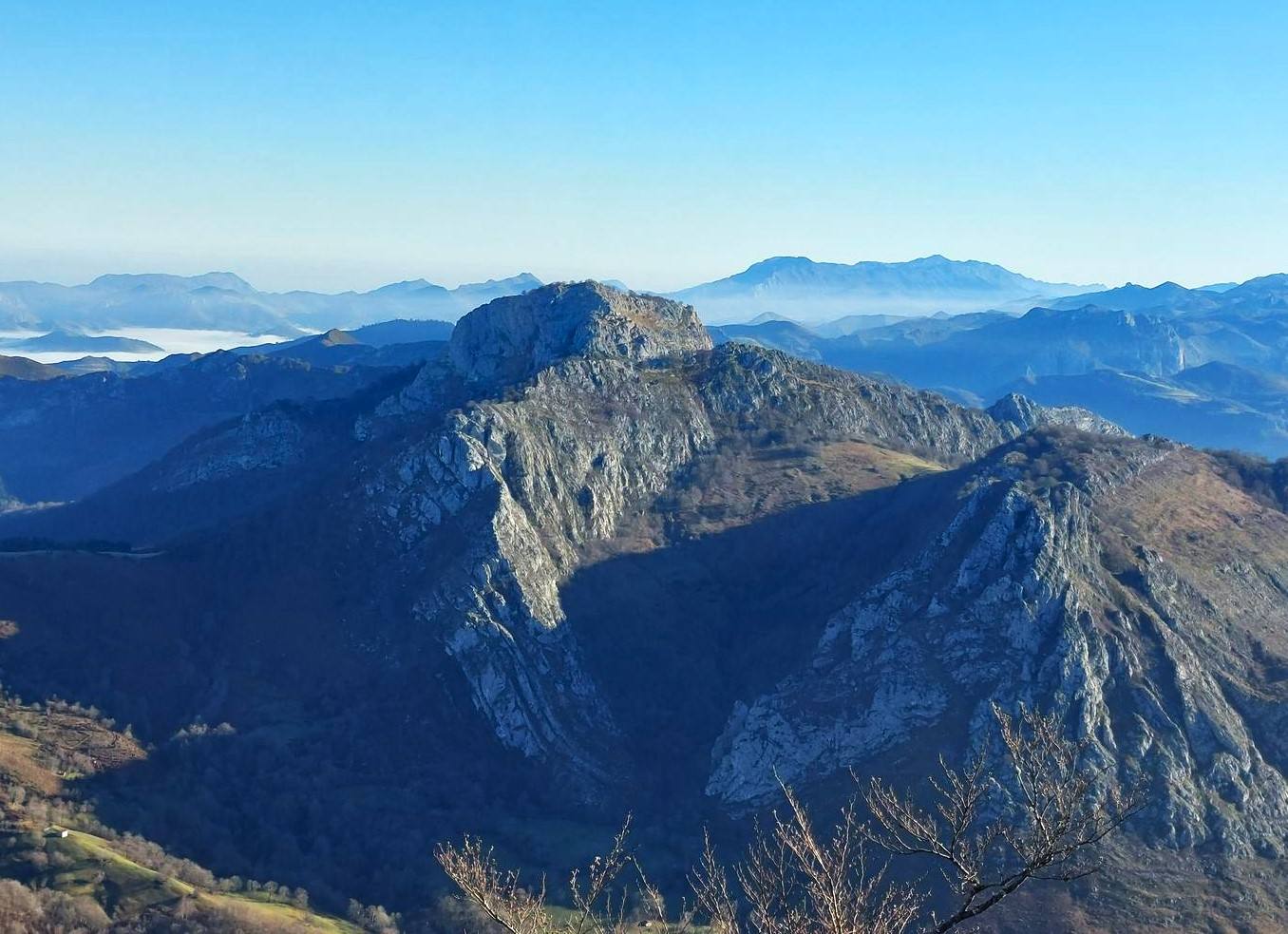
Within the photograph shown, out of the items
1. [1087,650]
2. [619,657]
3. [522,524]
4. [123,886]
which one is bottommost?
[123,886]

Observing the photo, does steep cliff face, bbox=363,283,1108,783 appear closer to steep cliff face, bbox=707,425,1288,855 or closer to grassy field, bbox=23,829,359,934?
steep cliff face, bbox=707,425,1288,855

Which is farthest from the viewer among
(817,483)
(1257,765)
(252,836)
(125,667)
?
(817,483)

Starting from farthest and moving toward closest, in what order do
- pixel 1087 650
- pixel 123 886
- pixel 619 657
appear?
1. pixel 619 657
2. pixel 1087 650
3. pixel 123 886

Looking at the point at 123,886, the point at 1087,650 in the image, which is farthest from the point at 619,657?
the point at 123,886

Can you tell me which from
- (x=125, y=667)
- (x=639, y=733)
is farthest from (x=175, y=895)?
(x=639, y=733)

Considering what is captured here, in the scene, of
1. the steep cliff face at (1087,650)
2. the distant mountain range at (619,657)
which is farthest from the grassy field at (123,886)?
the steep cliff face at (1087,650)

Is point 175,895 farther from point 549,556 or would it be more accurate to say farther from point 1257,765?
point 1257,765

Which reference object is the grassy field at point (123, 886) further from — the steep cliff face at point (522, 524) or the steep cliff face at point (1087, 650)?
the steep cliff face at point (1087, 650)

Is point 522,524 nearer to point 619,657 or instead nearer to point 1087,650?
point 619,657

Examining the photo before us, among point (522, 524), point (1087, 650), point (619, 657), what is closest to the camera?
point (1087, 650)
